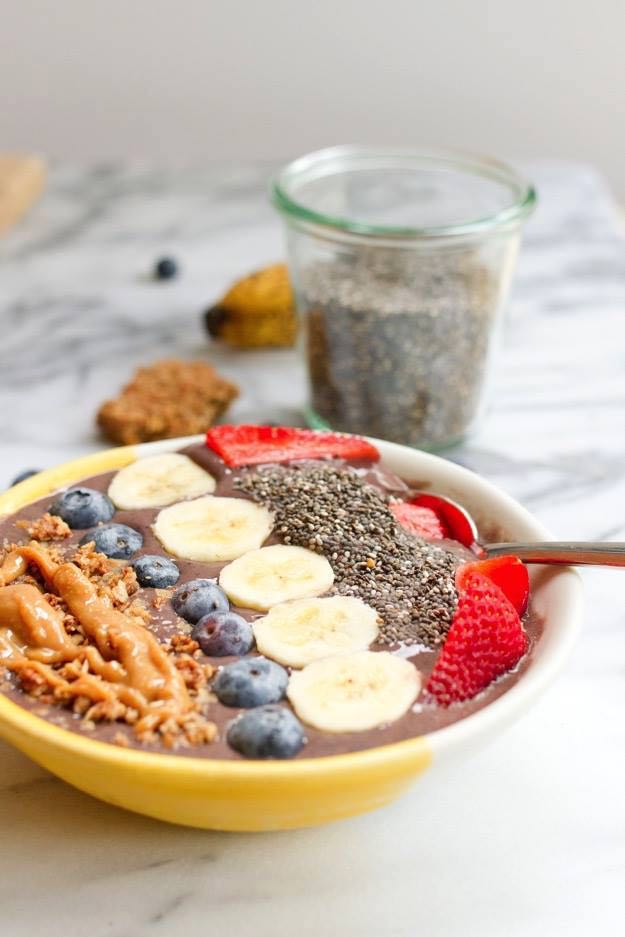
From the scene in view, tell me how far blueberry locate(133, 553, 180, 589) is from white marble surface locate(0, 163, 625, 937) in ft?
0.86

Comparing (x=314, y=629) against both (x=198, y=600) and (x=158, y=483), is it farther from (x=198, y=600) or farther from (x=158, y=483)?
(x=158, y=483)

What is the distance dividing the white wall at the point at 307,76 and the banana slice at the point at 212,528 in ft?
8.28

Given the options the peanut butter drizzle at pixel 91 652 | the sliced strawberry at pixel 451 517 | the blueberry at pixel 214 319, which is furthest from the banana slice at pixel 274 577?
the blueberry at pixel 214 319

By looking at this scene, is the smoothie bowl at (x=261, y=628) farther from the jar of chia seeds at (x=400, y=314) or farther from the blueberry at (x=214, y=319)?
the blueberry at (x=214, y=319)

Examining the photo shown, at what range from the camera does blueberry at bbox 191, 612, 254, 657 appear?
4.31 ft

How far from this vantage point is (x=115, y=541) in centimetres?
151

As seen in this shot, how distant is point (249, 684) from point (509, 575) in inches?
15.9

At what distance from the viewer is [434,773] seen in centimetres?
119

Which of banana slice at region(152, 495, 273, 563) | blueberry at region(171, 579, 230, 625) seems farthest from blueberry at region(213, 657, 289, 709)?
banana slice at region(152, 495, 273, 563)

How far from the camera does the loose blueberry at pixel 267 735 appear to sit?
1.17 meters

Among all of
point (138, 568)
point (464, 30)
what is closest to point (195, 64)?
point (464, 30)

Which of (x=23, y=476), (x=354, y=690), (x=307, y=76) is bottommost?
(x=23, y=476)

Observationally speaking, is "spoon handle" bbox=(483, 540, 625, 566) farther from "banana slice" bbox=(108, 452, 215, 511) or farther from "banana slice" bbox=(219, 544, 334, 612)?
"banana slice" bbox=(108, 452, 215, 511)

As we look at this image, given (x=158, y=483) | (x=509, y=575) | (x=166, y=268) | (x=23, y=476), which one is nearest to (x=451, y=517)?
(x=509, y=575)
